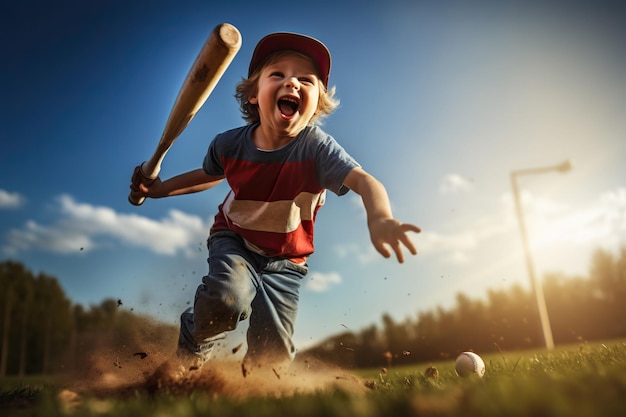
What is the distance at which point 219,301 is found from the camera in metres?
3.03

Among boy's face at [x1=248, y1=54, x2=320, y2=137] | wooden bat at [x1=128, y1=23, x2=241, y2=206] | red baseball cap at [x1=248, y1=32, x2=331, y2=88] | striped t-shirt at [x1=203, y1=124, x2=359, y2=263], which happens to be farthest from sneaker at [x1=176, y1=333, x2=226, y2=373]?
red baseball cap at [x1=248, y1=32, x2=331, y2=88]

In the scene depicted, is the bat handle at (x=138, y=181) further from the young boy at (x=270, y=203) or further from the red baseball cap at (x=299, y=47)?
the red baseball cap at (x=299, y=47)

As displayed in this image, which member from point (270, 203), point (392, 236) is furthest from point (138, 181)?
point (392, 236)

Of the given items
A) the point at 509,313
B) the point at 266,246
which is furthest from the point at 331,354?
the point at 509,313

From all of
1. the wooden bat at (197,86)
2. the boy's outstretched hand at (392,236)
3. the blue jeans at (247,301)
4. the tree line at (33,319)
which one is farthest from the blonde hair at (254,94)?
the tree line at (33,319)

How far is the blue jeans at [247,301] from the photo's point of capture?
3082 millimetres

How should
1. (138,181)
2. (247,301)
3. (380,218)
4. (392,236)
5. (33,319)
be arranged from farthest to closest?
(33,319) → (138,181) → (247,301) → (380,218) → (392,236)

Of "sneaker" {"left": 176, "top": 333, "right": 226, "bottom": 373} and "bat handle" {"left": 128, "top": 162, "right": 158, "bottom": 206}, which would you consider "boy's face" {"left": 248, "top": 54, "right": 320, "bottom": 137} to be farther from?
"sneaker" {"left": 176, "top": 333, "right": 226, "bottom": 373}

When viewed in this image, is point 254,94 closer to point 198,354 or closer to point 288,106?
point 288,106

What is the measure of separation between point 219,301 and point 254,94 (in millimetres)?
1808

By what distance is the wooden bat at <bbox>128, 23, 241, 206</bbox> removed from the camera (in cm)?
316

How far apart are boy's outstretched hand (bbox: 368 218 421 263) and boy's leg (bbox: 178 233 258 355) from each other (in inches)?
44.3

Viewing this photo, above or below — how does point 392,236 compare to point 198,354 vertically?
above

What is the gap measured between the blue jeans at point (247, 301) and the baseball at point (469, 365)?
118cm
